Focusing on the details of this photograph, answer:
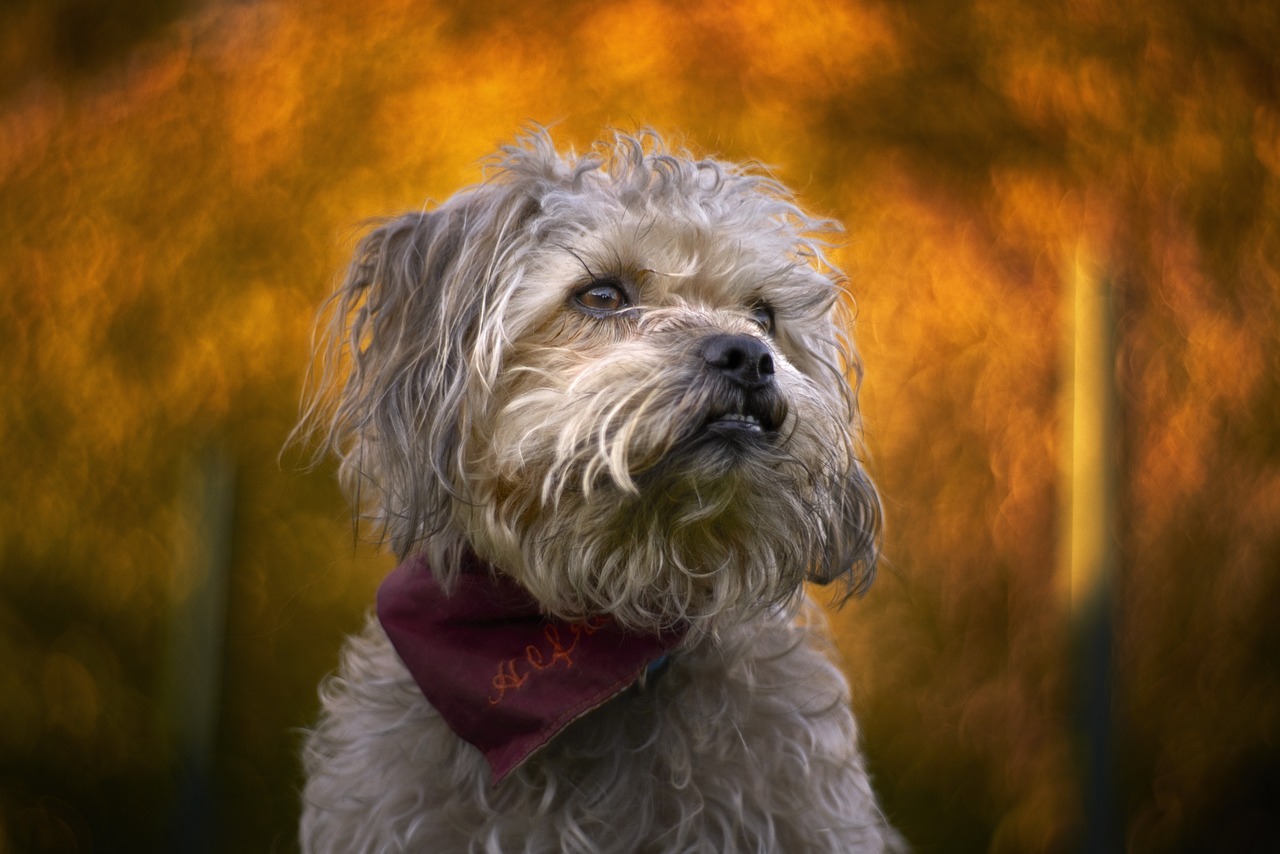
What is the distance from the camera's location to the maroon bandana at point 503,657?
6.40 ft

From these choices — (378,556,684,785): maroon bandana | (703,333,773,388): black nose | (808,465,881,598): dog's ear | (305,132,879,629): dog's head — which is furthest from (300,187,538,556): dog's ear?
(808,465,881,598): dog's ear

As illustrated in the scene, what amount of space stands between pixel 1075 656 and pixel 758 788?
2.27 m

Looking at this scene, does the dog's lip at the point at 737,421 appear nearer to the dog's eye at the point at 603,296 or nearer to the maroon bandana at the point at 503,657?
the dog's eye at the point at 603,296

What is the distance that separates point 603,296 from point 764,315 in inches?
14.2

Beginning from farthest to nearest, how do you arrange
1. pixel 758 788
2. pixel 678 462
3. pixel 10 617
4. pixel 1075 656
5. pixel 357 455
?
1. pixel 1075 656
2. pixel 10 617
3. pixel 357 455
4. pixel 758 788
5. pixel 678 462

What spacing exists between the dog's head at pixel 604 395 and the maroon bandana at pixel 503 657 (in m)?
0.06

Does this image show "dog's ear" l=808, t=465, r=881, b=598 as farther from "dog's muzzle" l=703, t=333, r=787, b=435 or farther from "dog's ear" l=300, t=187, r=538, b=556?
"dog's ear" l=300, t=187, r=538, b=556

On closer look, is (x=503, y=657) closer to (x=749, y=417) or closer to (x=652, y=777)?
(x=652, y=777)

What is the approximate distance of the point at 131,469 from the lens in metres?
3.83

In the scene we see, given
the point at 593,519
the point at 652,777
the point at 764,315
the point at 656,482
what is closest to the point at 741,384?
the point at 656,482

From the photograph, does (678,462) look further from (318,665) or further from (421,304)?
(318,665)

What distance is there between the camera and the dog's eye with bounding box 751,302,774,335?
7.14 feet

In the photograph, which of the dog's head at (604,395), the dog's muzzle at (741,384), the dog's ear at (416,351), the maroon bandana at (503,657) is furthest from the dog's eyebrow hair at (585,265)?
the maroon bandana at (503,657)

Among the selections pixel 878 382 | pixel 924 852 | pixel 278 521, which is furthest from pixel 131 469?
pixel 924 852
